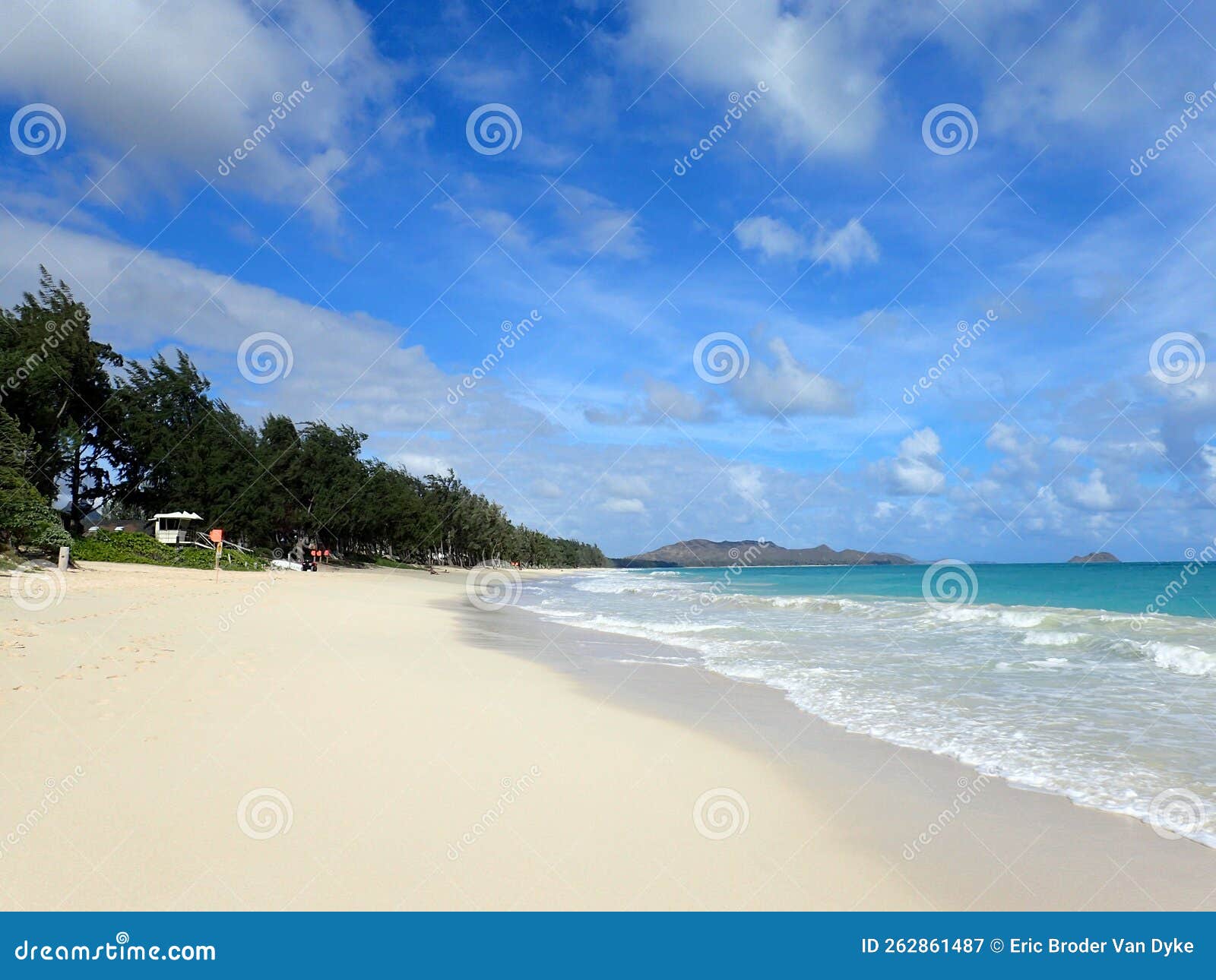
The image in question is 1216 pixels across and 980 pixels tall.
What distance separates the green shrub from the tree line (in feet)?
7.63

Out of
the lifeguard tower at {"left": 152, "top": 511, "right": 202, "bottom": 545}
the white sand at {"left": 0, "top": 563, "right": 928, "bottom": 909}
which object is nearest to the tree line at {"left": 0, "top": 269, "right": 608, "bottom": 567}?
the lifeguard tower at {"left": 152, "top": 511, "right": 202, "bottom": 545}

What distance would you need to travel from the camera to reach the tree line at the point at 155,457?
31594 mm

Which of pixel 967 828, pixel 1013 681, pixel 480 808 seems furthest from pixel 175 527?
pixel 967 828

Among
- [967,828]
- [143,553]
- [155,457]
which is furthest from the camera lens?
[155,457]

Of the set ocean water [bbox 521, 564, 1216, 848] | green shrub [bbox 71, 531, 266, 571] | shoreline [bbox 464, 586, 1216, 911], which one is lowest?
Result: green shrub [bbox 71, 531, 266, 571]

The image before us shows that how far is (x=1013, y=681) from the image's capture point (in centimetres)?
1162

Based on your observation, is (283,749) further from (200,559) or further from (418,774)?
(200,559)

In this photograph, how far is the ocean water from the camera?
661 centimetres

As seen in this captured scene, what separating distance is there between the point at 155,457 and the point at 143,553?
52.2 ft

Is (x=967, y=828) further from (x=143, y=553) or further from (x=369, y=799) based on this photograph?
(x=143, y=553)

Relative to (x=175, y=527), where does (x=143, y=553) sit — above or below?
below

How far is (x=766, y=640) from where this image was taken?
55.5 feet

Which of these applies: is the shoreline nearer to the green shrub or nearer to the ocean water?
the ocean water

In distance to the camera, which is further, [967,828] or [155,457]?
[155,457]
